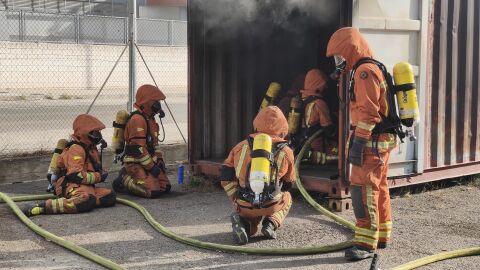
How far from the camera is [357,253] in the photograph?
4980mm

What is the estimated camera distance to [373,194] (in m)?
5.05

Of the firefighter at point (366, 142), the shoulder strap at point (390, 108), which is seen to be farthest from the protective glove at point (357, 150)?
the shoulder strap at point (390, 108)

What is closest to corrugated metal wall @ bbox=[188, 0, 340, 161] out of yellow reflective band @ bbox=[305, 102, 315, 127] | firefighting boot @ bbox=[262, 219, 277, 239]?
yellow reflective band @ bbox=[305, 102, 315, 127]

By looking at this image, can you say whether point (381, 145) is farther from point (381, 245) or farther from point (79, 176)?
point (79, 176)

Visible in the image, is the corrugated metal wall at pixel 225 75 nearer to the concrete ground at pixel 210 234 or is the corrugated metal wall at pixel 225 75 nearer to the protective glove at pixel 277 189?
the concrete ground at pixel 210 234

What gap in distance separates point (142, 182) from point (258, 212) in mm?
2307

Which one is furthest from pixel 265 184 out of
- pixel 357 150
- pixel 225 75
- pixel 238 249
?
pixel 225 75

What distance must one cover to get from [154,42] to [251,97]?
52.3 feet

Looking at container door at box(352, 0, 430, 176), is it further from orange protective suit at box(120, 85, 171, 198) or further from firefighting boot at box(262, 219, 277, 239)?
orange protective suit at box(120, 85, 171, 198)

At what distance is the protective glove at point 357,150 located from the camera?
16.3ft

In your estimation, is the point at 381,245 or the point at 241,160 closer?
the point at 381,245

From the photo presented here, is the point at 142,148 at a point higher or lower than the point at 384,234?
higher

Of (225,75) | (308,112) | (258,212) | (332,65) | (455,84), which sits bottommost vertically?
(258,212)

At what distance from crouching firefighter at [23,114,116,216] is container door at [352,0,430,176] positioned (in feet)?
9.64
